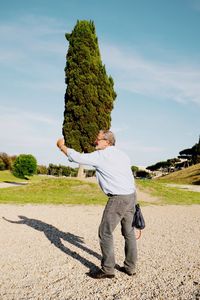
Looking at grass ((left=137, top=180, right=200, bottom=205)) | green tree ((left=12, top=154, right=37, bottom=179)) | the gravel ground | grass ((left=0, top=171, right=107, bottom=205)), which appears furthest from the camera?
green tree ((left=12, top=154, right=37, bottom=179))

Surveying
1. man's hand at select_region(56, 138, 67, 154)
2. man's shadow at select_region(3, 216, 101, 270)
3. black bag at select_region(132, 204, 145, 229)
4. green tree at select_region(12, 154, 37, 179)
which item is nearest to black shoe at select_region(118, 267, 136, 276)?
man's shadow at select_region(3, 216, 101, 270)

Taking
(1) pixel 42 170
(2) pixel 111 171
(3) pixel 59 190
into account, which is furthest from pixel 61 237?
(1) pixel 42 170

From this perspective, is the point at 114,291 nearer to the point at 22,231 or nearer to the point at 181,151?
the point at 22,231

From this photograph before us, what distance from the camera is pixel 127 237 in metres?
5.91

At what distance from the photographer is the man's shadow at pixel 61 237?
705 centimetres

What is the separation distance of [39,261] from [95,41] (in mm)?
27169

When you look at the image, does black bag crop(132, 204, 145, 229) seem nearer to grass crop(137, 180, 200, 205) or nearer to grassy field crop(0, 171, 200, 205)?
grassy field crop(0, 171, 200, 205)

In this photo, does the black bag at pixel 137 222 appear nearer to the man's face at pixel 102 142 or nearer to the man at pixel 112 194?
the man at pixel 112 194

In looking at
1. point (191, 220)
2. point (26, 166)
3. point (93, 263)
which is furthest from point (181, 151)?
point (93, 263)

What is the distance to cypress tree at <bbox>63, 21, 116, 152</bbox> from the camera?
100 feet

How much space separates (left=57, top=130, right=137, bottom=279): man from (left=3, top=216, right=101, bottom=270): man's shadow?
79 centimetres

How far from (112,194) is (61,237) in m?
4.07

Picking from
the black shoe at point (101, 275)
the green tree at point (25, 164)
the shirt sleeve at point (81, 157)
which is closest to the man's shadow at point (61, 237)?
the black shoe at point (101, 275)

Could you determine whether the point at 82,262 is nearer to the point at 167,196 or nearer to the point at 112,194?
the point at 112,194
